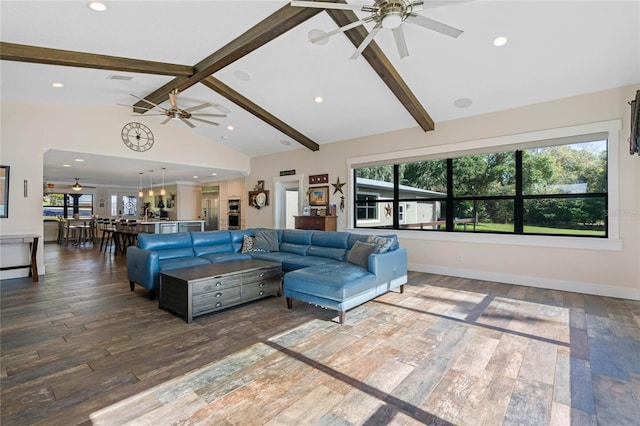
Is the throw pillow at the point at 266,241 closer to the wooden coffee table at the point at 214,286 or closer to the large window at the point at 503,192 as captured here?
the wooden coffee table at the point at 214,286

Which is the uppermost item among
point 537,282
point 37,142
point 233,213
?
point 37,142

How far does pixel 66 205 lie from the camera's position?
41.1 feet

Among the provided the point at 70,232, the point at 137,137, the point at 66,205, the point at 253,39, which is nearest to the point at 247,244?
the point at 253,39

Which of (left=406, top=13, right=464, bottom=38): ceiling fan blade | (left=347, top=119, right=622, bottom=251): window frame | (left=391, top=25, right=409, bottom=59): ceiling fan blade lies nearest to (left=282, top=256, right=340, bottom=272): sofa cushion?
(left=347, top=119, right=622, bottom=251): window frame

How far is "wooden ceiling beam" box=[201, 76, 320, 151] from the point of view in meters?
5.54

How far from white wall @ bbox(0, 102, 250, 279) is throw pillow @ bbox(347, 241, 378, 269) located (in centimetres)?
574

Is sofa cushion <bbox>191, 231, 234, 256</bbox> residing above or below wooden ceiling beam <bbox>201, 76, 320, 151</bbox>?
below

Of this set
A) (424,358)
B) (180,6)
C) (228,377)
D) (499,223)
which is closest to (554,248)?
(499,223)

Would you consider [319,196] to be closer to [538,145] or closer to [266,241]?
[266,241]

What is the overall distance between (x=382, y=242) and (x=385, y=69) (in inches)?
95.4

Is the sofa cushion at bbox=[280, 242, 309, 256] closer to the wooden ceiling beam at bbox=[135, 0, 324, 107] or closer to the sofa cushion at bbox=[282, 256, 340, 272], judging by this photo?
the sofa cushion at bbox=[282, 256, 340, 272]

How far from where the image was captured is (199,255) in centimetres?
495

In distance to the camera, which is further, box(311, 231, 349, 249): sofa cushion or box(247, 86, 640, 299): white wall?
box(311, 231, 349, 249): sofa cushion

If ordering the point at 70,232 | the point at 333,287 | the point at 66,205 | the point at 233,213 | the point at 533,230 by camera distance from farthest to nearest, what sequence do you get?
the point at 66,205 < the point at 70,232 < the point at 233,213 < the point at 533,230 < the point at 333,287
